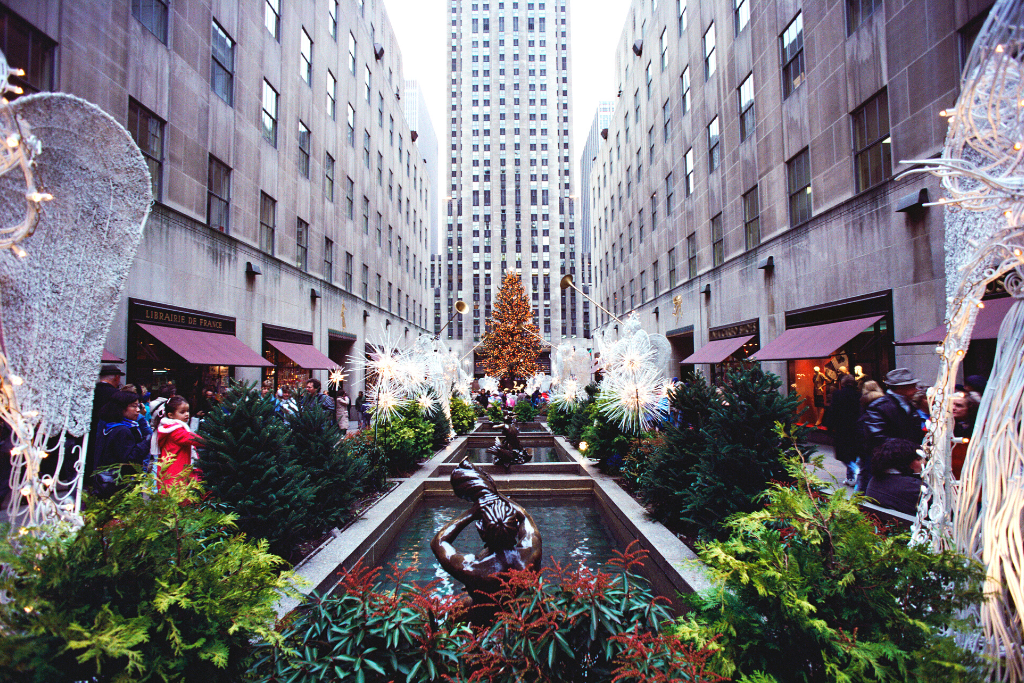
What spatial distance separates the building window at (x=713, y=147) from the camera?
22.3 metres

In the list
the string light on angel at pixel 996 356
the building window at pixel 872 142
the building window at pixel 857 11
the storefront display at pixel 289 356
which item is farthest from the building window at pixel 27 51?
the building window at pixel 857 11

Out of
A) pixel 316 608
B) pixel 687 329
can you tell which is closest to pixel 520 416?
pixel 687 329

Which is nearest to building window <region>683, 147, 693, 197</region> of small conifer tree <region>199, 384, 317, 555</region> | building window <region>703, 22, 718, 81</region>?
building window <region>703, 22, 718, 81</region>

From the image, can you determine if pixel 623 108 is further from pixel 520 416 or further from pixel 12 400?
pixel 12 400

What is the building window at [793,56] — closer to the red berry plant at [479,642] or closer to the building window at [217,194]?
the red berry plant at [479,642]

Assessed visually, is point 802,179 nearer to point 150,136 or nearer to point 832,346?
point 832,346

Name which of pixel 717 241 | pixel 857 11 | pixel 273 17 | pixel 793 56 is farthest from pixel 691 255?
pixel 273 17

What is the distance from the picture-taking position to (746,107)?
65.1 ft

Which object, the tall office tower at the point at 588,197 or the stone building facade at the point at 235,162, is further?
the tall office tower at the point at 588,197

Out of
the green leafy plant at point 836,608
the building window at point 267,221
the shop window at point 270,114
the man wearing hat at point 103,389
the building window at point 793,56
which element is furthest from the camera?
the shop window at point 270,114

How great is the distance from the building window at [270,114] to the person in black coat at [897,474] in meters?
20.9

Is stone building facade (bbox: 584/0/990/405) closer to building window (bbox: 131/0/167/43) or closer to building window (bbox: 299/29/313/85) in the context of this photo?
building window (bbox: 131/0/167/43)

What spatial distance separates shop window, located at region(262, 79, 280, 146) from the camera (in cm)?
1870

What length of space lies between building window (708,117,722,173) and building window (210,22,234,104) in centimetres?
1960
